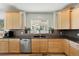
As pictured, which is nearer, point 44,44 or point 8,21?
point 8,21

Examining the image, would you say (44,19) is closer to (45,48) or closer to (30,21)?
(30,21)

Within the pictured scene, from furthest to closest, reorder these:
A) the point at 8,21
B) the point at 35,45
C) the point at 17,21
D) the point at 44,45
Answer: the point at 35,45, the point at 44,45, the point at 17,21, the point at 8,21

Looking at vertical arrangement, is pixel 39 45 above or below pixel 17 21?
below

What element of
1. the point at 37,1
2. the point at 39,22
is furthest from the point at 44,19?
the point at 37,1

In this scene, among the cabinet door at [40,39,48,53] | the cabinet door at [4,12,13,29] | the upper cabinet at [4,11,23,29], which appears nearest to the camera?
the cabinet door at [4,12,13,29]

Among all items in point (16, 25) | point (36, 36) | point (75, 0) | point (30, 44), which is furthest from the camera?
point (30, 44)

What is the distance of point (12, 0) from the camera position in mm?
1178

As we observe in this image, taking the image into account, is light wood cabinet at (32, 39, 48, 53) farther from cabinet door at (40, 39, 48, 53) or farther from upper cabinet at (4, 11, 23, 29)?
upper cabinet at (4, 11, 23, 29)

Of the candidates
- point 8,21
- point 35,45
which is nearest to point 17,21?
point 8,21

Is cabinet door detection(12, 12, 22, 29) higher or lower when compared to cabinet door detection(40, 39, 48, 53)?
higher

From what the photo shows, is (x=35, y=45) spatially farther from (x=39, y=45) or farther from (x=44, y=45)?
(x=44, y=45)

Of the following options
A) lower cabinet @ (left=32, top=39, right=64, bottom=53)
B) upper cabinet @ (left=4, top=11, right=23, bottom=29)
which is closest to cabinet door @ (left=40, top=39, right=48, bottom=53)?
lower cabinet @ (left=32, top=39, right=64, bottom=53)

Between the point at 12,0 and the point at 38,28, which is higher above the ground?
the point at 12,0

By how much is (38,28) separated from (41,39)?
59 centimetres
